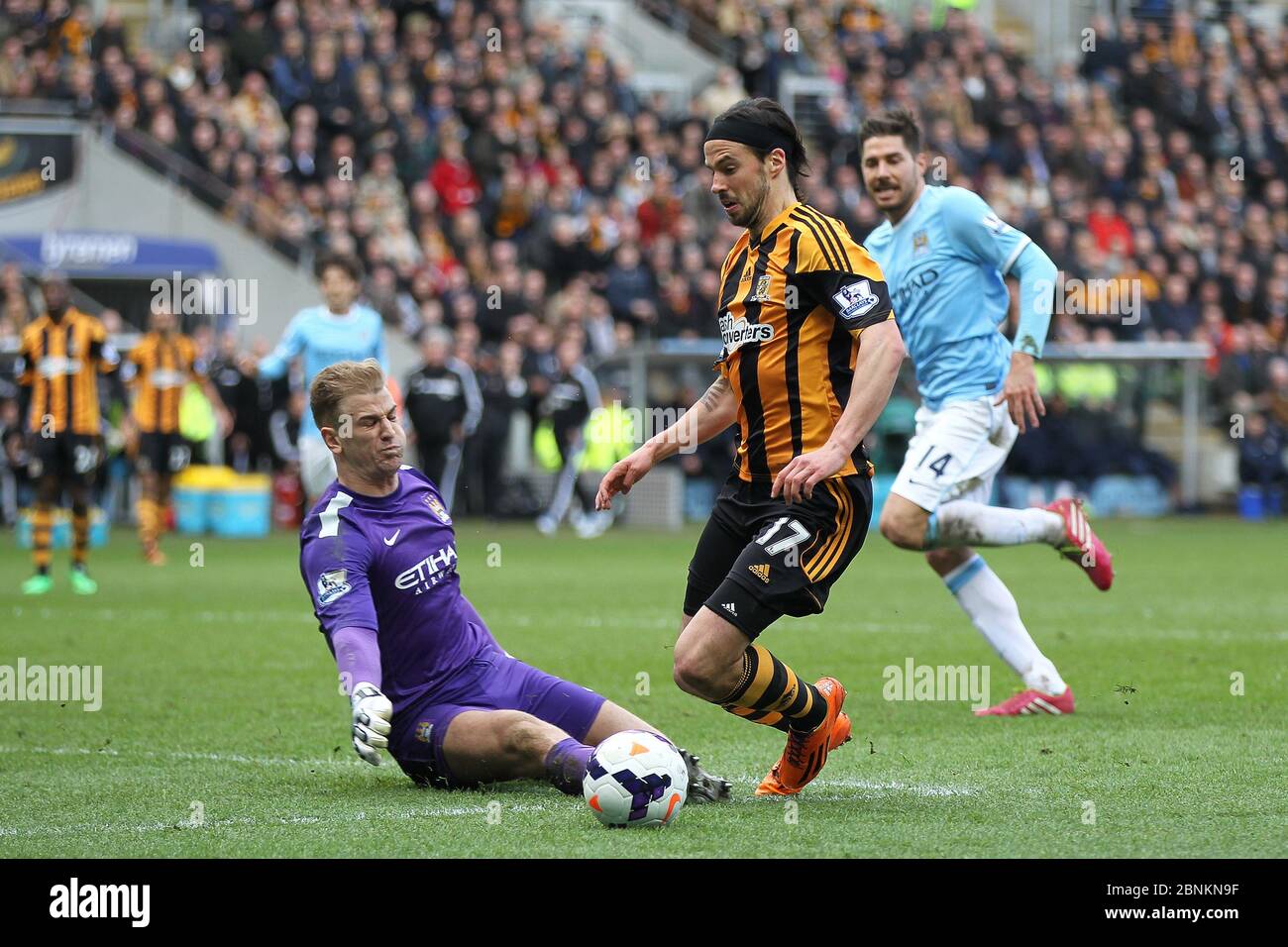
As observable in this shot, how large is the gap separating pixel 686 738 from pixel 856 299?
2.43 meters

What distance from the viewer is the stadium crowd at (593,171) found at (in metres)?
24.5

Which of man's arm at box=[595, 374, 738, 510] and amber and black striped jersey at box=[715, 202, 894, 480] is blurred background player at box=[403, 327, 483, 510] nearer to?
man's arm at box=[595, 374, 738, 510]

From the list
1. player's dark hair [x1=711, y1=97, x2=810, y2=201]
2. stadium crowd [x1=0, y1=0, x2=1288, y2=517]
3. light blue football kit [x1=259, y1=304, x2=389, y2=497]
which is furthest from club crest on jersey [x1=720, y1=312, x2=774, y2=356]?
stadium crowd [x1=0, y1=0, x2=1288, y2=517]

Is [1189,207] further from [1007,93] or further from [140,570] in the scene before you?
[140,570]

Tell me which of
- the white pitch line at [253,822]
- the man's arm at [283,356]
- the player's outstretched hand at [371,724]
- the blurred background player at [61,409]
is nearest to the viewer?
the player's outstretched hand at [371,724]

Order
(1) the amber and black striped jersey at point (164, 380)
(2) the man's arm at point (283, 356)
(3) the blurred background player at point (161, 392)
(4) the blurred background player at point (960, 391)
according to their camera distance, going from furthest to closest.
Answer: (1) the amber and black striped jersey at point (164, 380), (3) the blurred background player at point (161, 392), (2) the man's arm at point (283, 356), (4) the blurred background player at point (960, 391)

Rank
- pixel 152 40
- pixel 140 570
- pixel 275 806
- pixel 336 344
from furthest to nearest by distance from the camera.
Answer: pixel 152 40, pixel 140 570, pixel 336 344, pixel 275 806

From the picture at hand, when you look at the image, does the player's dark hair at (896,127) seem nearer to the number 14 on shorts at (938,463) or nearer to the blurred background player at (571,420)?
the number 14 on shorts at (938,463)

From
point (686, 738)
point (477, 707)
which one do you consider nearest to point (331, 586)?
point (477, 707)

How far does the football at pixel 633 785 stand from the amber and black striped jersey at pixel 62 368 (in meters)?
10.4

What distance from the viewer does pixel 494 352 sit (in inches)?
953

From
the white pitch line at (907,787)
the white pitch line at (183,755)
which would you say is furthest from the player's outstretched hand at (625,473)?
the white pitch line at (183,755)
